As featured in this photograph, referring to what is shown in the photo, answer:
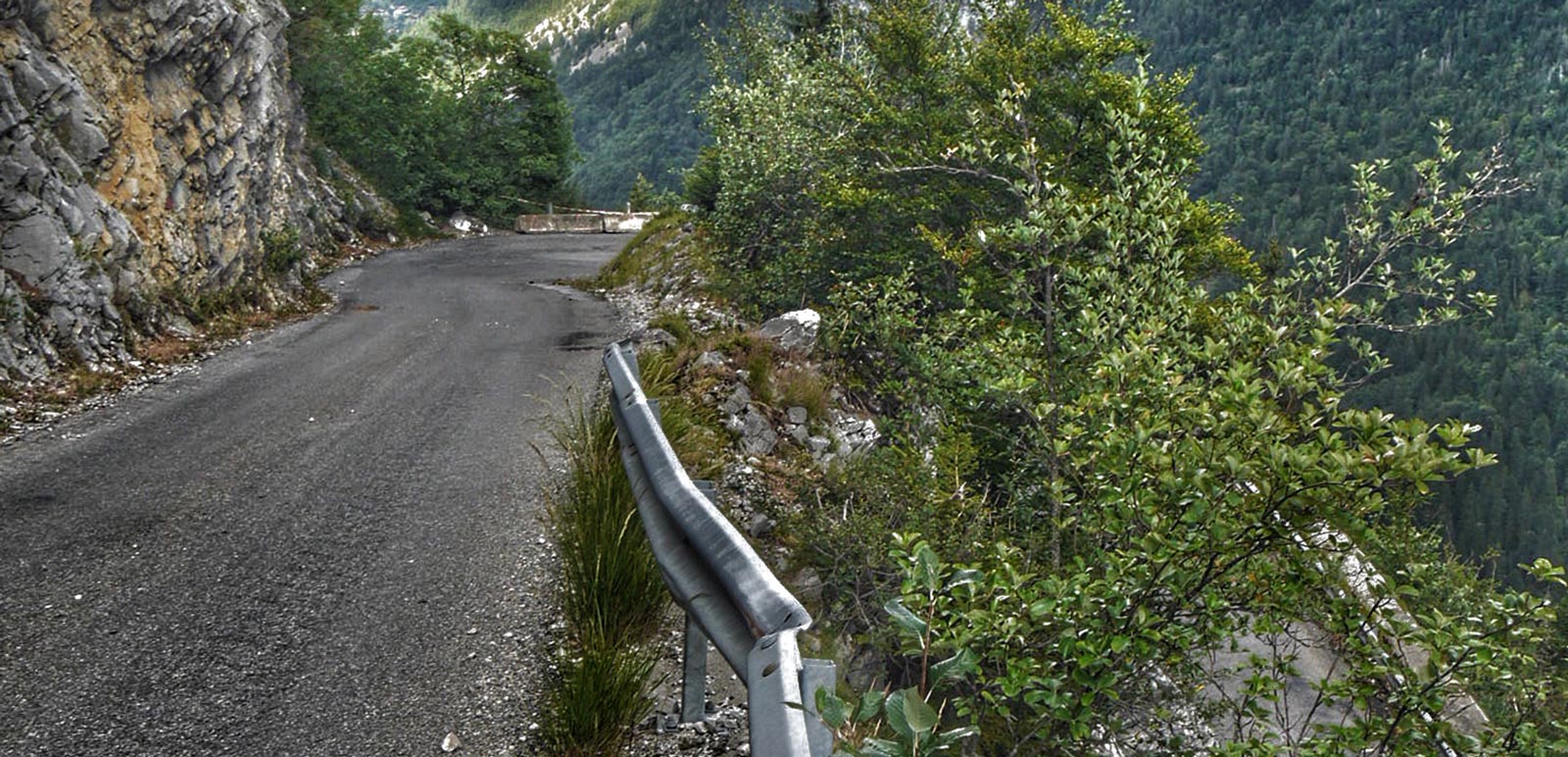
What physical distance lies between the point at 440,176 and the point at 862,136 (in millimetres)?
30782

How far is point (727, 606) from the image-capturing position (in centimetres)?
316

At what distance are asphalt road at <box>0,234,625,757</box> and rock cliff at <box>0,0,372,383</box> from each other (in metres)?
1.88

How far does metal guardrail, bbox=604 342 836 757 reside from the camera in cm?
221

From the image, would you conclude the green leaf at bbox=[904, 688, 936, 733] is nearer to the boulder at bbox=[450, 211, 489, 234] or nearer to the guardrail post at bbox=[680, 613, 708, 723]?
the guardrail post at bbox=[680, 613, 708, 723]

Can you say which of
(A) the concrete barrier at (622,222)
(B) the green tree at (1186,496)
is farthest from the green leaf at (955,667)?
(A) the concrete barrier at (622,222)

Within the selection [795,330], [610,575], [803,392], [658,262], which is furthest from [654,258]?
[610,575]

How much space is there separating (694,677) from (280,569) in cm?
291

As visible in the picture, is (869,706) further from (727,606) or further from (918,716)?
(727,606)

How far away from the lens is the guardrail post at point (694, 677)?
3582 millimetres

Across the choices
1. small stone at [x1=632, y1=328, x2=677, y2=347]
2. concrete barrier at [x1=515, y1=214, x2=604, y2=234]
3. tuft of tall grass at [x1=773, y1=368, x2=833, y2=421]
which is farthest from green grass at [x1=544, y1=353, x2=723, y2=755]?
concrete barrier at [x1=515, y1=214, x2=604, y2=234]

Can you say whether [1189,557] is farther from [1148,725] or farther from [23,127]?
[23,127]

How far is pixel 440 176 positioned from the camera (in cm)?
4678

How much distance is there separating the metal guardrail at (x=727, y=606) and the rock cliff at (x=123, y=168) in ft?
27.1

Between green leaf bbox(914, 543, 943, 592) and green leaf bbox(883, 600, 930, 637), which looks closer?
green leaf bbox(883, 600, 930, 637)
